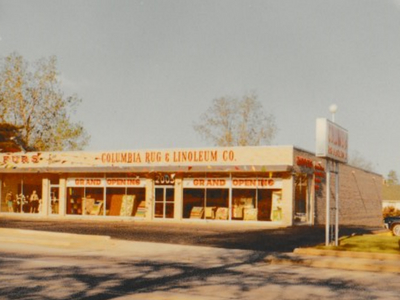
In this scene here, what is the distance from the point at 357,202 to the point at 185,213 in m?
17.3

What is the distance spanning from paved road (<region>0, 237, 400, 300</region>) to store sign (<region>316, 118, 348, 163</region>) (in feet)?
13.0

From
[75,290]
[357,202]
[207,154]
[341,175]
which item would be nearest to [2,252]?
[75,290]

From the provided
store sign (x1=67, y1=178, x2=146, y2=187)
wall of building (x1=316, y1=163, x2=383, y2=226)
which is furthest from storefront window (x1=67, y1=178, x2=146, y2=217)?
wall of building (x1=316, y1=163, x2=383, y2=226)

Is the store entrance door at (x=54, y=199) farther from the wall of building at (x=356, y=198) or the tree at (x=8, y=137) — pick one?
the wall of building at (x=356, y=198)

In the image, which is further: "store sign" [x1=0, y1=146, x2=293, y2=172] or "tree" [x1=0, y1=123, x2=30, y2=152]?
"tree" [x1=0, y1=123, x2=30, y2=152]

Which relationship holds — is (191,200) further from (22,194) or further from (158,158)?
(22,194)

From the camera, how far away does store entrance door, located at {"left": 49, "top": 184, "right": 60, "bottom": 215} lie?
40.1 m

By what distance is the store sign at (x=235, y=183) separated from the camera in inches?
1309

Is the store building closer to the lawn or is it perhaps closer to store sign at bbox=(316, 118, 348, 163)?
the lawn

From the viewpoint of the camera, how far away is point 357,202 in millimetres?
46094

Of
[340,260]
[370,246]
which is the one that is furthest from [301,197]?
[340,260]

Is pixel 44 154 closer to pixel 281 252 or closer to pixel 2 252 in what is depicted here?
pixel 2 252

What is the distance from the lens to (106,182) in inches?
1511

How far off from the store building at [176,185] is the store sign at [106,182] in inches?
2.6
